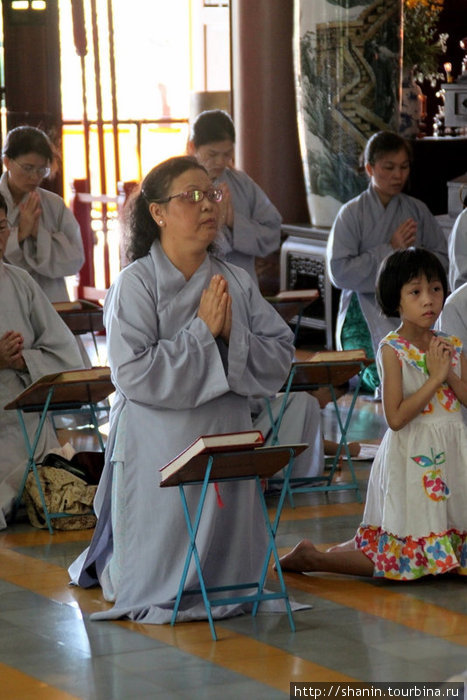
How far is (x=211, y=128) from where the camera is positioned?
6258mm

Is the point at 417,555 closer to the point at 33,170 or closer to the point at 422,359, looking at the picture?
the point at 422,359

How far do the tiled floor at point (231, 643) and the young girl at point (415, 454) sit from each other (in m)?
0.09

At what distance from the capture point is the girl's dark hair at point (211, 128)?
20.5 feet

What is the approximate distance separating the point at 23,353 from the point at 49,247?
1733 millimetres

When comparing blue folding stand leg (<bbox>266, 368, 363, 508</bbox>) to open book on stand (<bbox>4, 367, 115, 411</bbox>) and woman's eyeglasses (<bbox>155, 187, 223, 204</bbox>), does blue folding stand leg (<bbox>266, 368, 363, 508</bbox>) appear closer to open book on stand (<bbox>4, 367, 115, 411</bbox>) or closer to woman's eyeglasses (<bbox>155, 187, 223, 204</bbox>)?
open book on stand (<bbox>4, 367, 115, 411</bbox>)

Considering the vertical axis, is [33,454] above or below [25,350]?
→ below

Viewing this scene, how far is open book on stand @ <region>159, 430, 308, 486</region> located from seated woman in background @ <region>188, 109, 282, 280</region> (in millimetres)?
2716

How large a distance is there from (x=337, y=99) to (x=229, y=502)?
474 centimetres

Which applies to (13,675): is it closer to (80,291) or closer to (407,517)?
(407,517)

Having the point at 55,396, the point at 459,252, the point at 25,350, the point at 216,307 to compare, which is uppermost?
the point at 216,307

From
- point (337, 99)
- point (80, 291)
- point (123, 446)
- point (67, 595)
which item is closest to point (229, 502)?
point (123, 446)

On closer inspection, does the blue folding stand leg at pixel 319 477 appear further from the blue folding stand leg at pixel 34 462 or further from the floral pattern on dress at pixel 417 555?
the floral pattern on dress at pixel 417 555

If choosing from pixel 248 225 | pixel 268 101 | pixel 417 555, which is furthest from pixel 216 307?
pixel 268 101

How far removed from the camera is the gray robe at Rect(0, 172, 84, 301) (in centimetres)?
687
